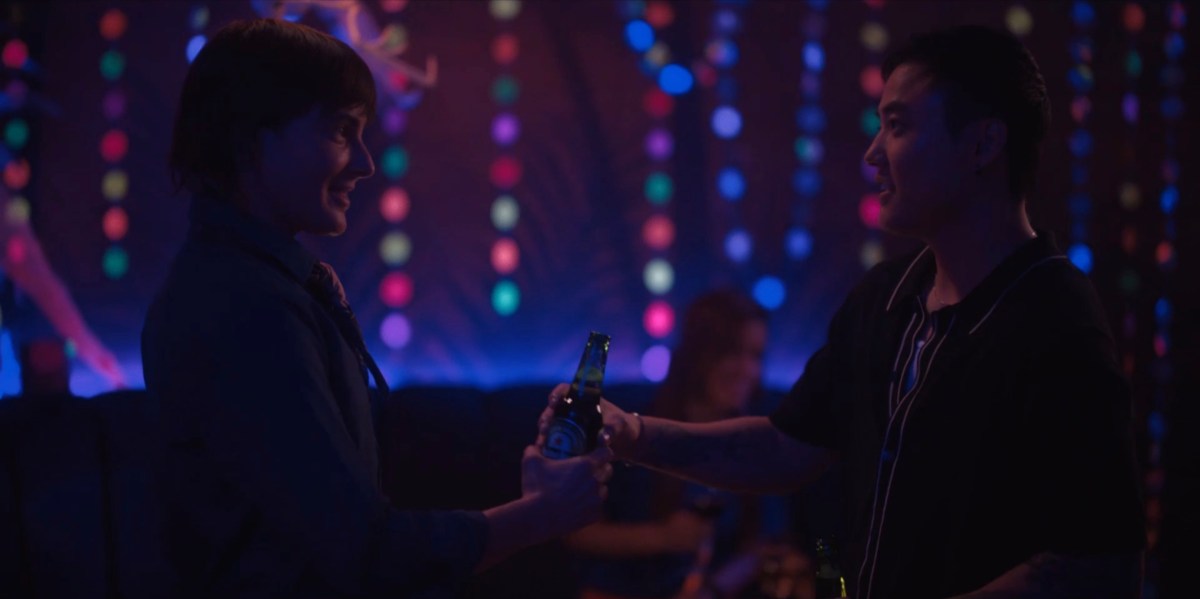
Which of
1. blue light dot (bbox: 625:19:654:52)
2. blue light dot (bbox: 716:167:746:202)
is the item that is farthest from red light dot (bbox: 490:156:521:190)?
blue light dot (bbox: 716:167:746:202)

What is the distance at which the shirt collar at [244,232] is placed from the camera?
107 cm

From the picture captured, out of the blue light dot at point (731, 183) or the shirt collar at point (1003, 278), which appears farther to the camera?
the blue light dot at point (731, 183)

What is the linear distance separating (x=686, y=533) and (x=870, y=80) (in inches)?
61.4

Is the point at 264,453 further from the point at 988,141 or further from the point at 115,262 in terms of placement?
the point at 115,262

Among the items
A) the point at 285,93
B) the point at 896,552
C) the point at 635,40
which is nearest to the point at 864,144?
the point at 635,40

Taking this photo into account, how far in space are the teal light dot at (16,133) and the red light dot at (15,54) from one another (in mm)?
148

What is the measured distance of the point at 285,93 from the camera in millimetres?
1092

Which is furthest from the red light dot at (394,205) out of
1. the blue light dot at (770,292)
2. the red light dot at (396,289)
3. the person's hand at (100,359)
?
the blue light dot at (770,292)

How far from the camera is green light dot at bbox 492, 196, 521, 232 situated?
8.66 feet

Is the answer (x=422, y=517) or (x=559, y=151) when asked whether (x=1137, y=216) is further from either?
(x=422, y=517)

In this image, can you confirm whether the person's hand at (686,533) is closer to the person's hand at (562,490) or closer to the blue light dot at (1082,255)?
the person's hand at (562,490)

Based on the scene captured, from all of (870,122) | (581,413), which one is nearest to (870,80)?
(870,122)

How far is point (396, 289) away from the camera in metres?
2.57

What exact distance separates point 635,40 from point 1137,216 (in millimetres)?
1735
